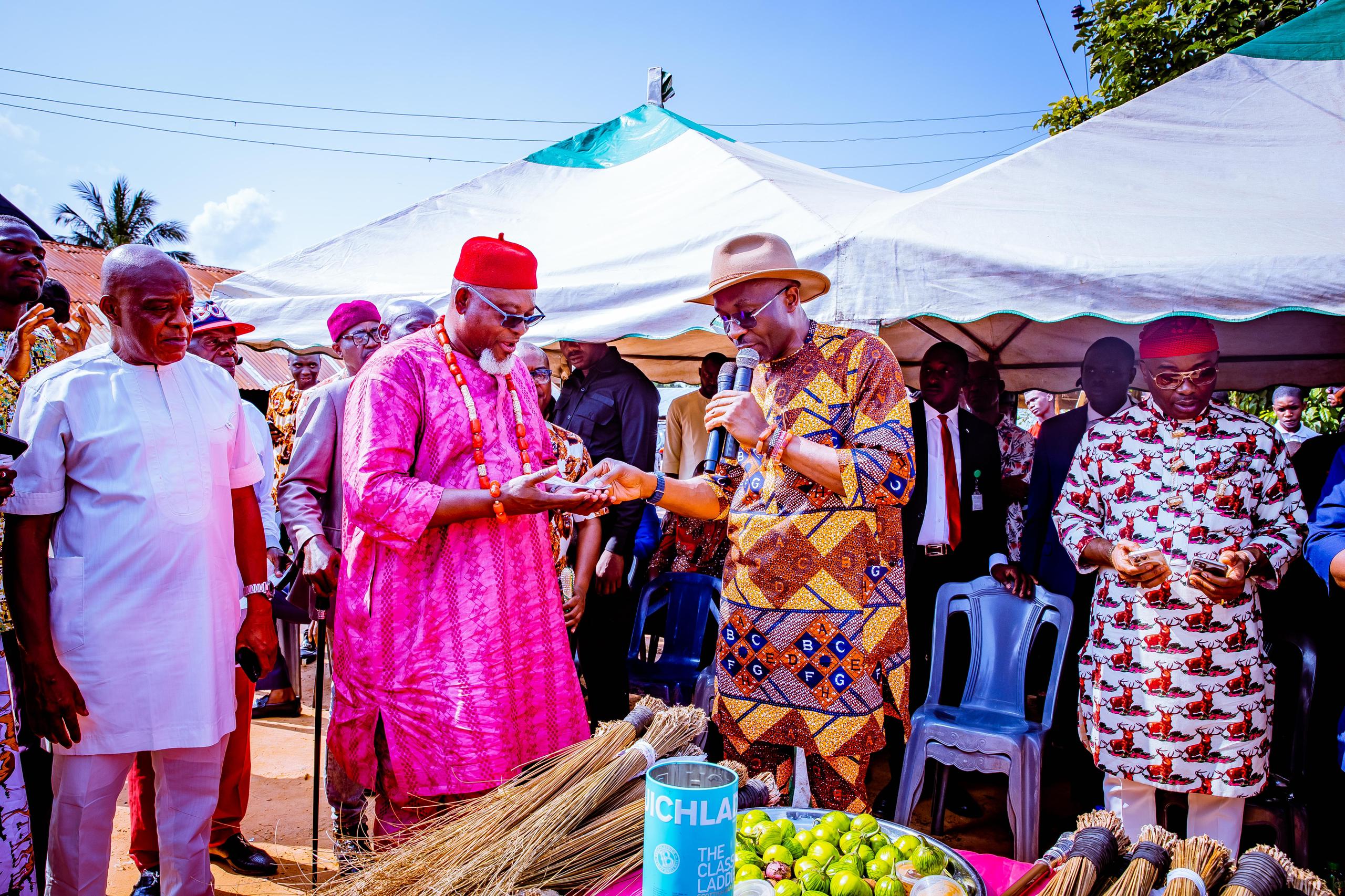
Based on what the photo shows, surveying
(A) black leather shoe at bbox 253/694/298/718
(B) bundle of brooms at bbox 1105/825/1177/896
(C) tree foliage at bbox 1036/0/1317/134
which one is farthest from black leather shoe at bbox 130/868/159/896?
(C) tree foliage at bbox 1036/0/1317/134

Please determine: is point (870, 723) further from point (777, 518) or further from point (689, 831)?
point (689, 831)

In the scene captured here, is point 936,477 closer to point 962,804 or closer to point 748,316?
point 962,804

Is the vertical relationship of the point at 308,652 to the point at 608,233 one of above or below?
below

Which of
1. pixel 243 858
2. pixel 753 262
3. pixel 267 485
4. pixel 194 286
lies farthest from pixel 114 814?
pixel 194 286

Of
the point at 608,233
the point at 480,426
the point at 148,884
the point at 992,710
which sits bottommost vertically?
the point at 148,884

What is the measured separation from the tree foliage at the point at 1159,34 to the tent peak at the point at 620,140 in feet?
14.7

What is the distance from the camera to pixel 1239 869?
147cm

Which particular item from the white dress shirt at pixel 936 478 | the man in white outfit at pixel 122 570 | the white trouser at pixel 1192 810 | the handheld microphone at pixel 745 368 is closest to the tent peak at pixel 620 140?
the white dress shirt at pixel 936 478

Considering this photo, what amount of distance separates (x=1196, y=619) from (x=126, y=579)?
11.1ft

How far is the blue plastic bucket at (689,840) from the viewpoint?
1.13 metres

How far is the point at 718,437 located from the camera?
9.06 feet

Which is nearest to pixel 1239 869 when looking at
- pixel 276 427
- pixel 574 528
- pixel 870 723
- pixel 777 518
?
pixel 870 723

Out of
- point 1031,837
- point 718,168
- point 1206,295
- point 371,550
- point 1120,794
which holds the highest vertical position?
point 718,168

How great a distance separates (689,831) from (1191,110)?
14.9ft
